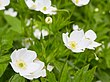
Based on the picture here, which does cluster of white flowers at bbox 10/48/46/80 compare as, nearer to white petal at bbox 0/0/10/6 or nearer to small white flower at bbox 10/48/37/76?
small white flower at bbox 10/48/37/76

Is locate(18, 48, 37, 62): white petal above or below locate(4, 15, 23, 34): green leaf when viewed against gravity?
above

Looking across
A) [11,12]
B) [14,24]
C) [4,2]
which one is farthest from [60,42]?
[11,12]

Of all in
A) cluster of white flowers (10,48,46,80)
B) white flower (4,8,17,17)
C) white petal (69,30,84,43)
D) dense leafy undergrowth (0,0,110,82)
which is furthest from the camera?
white flower (4,8,17,17)

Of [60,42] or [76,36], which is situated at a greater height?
[76,36]

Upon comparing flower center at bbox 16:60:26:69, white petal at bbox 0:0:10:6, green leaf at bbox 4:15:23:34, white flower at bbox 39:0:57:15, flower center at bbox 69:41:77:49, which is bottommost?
green leaf at bbox 4:15:23:34

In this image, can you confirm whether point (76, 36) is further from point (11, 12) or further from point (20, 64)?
point (11, 12)

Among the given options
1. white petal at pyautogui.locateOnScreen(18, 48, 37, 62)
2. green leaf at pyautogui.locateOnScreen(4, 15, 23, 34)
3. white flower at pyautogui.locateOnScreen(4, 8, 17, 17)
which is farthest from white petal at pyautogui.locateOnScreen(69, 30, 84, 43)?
white flower at pyautogui.locateOnScreen(4, 8, 17, 17)

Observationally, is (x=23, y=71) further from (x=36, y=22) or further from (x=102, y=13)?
(x=102, y=13)
